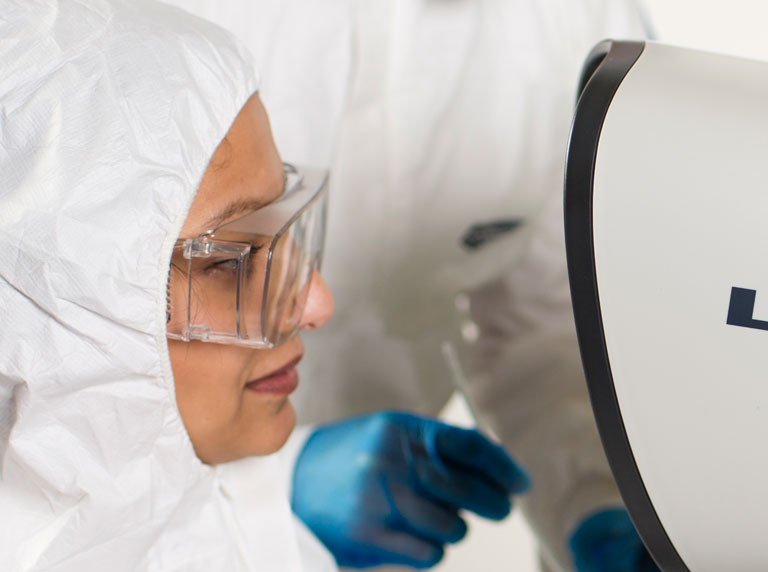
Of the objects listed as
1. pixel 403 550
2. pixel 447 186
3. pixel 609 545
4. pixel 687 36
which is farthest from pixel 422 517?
pixel 687 36

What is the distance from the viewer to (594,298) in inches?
21.2

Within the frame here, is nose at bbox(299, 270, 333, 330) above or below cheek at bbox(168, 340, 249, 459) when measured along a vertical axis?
above

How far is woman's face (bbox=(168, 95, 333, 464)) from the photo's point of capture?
670 millimetres

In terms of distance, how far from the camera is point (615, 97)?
560 mm

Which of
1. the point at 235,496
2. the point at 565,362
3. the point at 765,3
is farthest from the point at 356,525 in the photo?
the point at 765,3

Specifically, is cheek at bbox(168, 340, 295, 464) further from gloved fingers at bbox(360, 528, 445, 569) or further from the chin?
gloved fingers at bbox(360, 528, 445, 569)

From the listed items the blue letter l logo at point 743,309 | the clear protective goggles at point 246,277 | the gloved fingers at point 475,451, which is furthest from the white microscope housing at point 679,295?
the gloved fingers at point 475,451

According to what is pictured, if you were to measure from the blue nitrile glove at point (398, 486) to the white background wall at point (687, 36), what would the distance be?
572 mm

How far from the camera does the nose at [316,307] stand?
2.66ft

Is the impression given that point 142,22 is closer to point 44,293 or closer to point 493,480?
point 44,293

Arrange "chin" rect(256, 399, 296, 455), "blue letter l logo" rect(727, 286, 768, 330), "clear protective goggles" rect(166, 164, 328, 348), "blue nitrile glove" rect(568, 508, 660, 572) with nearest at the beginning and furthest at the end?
"blue letter l logo" rect(727, 286, 768, 330)
"clear protective goggles" rect(166, 164, 328, 348)
"chin" rect(256, 399, 296, 455)
"blue nitrile glove" rect(568, 508, 660, 572)

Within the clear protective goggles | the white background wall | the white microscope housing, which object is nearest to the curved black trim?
A: the white microscope housing

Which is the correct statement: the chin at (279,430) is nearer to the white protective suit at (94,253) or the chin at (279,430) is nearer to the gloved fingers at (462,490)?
the white protective suit at (94,253)

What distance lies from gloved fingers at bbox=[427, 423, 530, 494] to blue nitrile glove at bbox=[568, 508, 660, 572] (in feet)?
0.37
